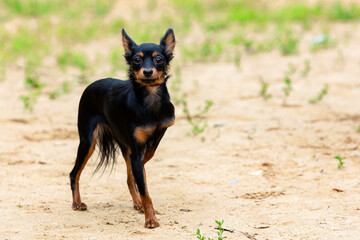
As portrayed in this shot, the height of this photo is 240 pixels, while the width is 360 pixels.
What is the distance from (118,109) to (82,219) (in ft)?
3.01

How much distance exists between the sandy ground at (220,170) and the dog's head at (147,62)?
1119 mm

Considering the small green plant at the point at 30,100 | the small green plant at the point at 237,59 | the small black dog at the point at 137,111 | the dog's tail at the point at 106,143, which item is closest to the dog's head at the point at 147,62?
the small black dog at the point at 137,111

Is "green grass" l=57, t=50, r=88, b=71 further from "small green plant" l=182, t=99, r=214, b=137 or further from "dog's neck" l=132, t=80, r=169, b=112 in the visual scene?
"dog's neck" l=132, t=80, r=169, b=112

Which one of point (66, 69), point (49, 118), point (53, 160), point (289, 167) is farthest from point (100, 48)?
point (289, 167)

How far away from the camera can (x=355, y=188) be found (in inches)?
195

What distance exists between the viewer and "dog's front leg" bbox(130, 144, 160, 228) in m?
4.37

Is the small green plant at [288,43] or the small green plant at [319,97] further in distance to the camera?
the small green plant at [288,43]

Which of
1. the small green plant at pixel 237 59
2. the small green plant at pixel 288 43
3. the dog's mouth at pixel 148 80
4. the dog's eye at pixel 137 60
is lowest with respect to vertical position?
the dog's mouth at pixel 148 80

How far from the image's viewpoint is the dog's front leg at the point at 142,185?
437 centimetres

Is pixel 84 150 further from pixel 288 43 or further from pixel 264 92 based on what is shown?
pixel 288 43

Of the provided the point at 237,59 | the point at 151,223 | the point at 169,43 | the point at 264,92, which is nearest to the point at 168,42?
the point at 169,43

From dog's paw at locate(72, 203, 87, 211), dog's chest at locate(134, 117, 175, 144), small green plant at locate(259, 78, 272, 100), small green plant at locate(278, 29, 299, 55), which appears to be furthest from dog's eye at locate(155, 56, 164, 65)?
small green plant at locate(278, 29, 299, 55)

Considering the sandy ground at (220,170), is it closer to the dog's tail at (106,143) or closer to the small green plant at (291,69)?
the small green plant at (291,69)

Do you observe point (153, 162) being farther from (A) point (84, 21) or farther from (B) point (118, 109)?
(A) point (84, 21)
